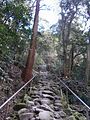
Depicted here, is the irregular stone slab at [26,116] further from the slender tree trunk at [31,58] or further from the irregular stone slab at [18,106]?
the slender tree trunk at [31,58]

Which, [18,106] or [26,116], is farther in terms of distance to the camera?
[18,106]

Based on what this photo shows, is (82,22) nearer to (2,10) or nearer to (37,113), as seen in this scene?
(2,10)

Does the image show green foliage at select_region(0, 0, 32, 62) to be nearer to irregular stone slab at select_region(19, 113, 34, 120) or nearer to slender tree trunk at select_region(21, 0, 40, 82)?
irregular stone slab at select_region(19, 113, 34, 120)

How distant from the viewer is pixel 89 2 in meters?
18.4

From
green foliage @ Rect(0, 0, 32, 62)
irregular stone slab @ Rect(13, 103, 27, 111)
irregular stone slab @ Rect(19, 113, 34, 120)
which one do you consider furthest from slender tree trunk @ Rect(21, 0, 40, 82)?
irregular stone slab @ Rect(19, 113, 34, 120)

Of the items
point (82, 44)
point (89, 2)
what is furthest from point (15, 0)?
point (82, 44)

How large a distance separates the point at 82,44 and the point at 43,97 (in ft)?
45.1

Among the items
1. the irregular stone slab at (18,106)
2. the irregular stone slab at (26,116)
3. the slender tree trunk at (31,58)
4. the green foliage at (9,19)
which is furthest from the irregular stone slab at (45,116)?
the slender tree trunk at (31,58)

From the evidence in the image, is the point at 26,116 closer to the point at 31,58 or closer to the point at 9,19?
the point at 9,19

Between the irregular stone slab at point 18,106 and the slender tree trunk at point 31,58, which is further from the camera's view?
the slender tree trunk at point 31,58

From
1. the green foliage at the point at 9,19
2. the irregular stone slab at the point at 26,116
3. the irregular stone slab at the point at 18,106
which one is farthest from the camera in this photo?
the green foliage at the point at 9,19

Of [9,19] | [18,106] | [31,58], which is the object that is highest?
[9,19]

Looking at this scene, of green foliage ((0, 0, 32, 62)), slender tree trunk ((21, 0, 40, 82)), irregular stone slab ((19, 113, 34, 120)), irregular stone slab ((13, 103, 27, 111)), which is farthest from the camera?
slender tree trunk ((21, 0, 40, 82))

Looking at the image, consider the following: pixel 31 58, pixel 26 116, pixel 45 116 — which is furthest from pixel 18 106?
pixel 31 58
